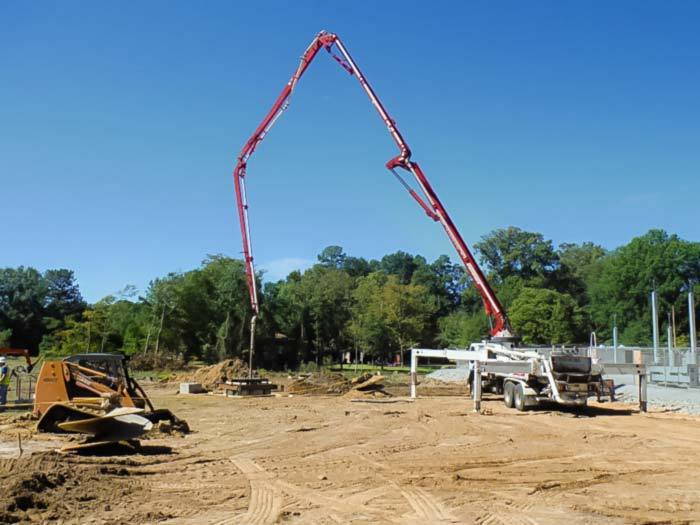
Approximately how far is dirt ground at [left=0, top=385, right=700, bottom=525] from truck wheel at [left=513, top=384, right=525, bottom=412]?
2891 millimetres

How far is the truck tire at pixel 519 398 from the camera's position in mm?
21781

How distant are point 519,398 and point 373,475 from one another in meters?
12.3

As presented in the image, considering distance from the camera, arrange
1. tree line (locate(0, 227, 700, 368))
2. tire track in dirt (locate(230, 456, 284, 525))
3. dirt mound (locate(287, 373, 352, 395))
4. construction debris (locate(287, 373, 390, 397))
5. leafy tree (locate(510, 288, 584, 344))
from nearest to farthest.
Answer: tire track in dirt (locate(230, 456, 284, 525)) < construction debris (locate(287, 373, 390, 397)) < dirt mound (locate(287, 373, 352, 395)) < tree line (locate(0, 227, 700, 368)) < leafy tree (locate(510, 288, 584, 344))

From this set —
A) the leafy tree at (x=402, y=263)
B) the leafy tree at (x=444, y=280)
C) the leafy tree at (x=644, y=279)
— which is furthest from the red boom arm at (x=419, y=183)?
the leafy tree at (x=402, y=263)

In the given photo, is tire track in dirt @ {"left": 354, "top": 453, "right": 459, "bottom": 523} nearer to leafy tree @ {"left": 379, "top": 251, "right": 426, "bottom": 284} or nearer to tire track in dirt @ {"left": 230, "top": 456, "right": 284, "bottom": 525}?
tire track in dirt @ {"left": 230, "top": 456, "right": 284, "bottom": 525}

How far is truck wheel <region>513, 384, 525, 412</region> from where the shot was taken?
21.8 metres

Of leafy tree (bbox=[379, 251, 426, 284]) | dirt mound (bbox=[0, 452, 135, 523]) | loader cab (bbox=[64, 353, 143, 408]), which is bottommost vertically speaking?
dirt mound (bbox=[0, 452, 135, 523])

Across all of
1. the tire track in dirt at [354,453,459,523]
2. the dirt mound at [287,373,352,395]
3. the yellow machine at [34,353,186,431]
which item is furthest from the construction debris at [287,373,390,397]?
the tire track in dirt at [354,453,459,523]

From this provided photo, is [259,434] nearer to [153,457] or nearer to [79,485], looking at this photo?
[153,457]

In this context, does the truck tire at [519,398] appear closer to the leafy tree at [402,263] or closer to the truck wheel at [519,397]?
the truck wheel at [519,397]

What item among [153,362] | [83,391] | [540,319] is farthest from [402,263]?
[83,391]

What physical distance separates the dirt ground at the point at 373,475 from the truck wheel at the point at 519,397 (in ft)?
9.49

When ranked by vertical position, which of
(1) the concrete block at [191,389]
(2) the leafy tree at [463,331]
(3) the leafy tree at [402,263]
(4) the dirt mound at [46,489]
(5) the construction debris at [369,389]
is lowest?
(1) the concrete block at [191,389]

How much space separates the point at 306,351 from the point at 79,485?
64405 mm
